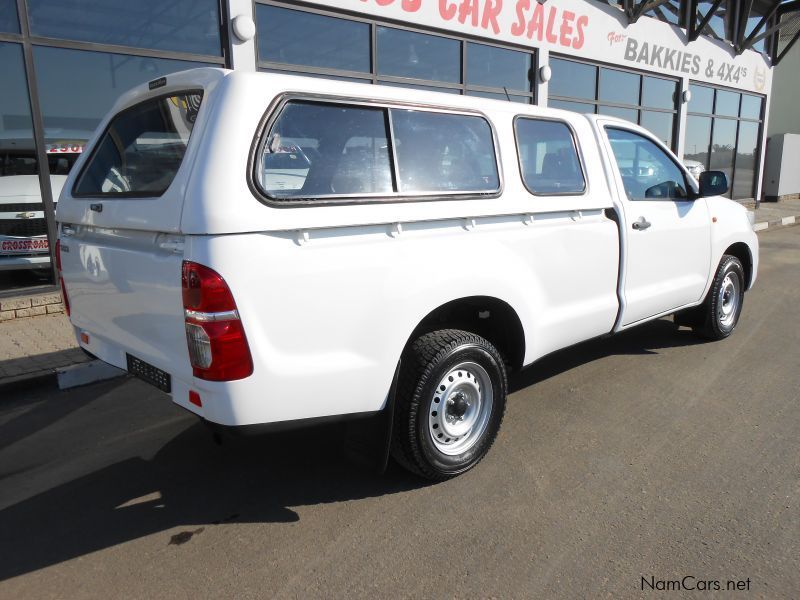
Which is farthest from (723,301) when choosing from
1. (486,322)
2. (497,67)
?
(497,67)

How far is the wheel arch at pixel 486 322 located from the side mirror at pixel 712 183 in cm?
231

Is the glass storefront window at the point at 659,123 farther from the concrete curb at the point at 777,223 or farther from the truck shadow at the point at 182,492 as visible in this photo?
the truck shadow at the point at 182,492

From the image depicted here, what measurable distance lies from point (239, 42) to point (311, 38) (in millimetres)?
1162

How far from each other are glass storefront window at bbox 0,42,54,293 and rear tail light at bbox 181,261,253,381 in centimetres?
511

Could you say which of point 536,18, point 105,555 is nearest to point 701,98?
point 536,18

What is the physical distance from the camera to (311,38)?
7.89 metres

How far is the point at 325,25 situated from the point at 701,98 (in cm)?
1203

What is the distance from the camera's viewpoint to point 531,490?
9.59 ft

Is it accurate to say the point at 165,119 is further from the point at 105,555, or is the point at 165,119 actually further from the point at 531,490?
the point at 531,490

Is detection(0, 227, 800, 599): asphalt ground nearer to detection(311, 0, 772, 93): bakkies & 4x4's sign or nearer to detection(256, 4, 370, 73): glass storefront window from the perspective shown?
detection(256, 4, 370, 73): glass storefront window

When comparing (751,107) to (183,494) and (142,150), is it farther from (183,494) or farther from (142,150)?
(183,494)

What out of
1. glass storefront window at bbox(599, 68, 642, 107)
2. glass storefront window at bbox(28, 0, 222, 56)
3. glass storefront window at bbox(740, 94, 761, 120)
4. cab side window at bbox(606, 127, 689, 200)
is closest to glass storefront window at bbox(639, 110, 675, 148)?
glass storefront window at bbox(599, 68, 642, 107)

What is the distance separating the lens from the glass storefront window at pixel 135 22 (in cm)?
603

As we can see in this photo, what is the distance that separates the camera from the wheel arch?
2990 mm
